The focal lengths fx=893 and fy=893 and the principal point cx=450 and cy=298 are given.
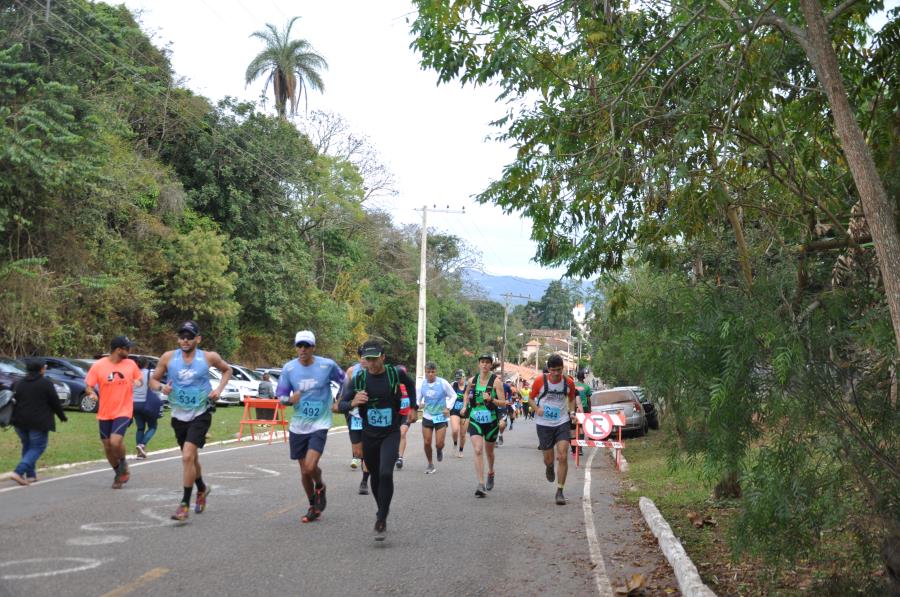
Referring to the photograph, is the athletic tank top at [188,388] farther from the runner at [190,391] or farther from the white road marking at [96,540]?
the white road marking at [96,540]

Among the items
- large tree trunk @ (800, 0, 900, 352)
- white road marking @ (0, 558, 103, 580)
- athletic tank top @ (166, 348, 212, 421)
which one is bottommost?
white road marking @ (0, 558, 103, 580)

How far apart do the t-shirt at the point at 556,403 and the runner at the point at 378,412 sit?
3.43 m

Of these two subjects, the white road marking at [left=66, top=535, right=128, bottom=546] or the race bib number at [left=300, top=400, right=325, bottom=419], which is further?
the race bib number at [left=300, top=400, right=325, bottom=419]

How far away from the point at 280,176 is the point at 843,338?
3957 cm

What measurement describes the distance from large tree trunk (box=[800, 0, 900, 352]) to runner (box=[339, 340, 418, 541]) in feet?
15.2

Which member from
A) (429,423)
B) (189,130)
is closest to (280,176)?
(189,130)

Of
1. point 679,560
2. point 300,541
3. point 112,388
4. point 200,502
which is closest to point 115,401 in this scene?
point 112,388

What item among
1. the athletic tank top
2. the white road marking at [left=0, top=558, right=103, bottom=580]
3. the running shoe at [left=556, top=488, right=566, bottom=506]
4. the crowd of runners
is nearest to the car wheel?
the crowd of runners

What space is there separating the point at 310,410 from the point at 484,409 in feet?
12.6

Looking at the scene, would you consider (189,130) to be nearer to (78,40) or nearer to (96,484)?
(78,40)

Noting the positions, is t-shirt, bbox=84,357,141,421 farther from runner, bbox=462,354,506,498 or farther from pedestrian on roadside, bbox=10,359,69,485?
runner, bbox=462,354,506,498

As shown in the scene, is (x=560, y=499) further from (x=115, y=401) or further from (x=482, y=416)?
(x=115, y=401)

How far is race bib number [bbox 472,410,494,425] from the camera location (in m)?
12.6

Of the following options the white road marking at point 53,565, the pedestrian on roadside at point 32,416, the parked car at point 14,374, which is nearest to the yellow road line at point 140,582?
the white road marking at point 53,565
